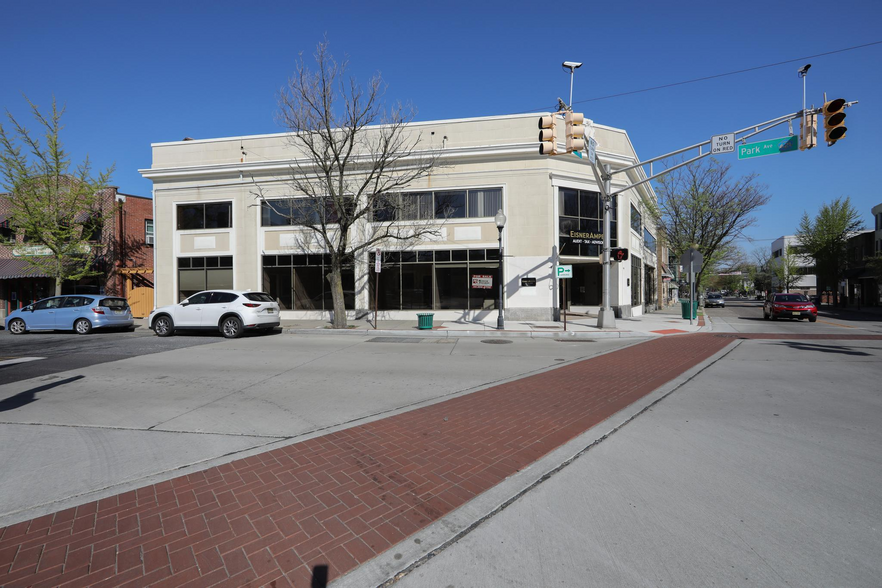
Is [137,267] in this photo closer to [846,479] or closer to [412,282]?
[412,282]

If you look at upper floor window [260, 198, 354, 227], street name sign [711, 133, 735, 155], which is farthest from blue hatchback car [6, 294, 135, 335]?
street name sign [711, 133, 735, 155]

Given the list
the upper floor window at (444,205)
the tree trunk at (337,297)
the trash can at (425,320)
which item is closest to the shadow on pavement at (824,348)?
the trash can at (425,320)

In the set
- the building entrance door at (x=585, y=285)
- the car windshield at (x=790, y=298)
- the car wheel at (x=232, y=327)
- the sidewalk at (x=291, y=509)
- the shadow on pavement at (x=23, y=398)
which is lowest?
the sidewalk at (x=291, y=509)

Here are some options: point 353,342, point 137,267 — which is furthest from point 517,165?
point 137,267

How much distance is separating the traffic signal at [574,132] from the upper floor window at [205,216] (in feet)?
56.6

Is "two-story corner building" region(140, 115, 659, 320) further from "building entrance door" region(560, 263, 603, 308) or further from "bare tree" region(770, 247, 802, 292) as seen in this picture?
"bare tree" region(770, 247, 802, 292)

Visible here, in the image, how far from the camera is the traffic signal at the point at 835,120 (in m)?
10.2

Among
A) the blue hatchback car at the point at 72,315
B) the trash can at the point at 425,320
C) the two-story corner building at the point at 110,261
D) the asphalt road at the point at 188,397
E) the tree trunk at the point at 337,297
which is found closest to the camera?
the asphalt road at the point at 188,397

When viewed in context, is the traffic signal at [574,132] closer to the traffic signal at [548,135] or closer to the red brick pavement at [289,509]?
the traffic signal at [548,135]

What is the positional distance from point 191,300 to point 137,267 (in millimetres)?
13804

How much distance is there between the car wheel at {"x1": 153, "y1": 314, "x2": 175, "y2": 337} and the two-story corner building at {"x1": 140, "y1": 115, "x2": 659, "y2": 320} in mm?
6648

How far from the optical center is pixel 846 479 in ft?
12.9

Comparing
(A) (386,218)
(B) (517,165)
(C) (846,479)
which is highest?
(B) (517,165)

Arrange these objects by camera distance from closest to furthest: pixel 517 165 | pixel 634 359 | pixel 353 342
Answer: pixel 634 359 → pixel 353 342 → pixel 517 165
